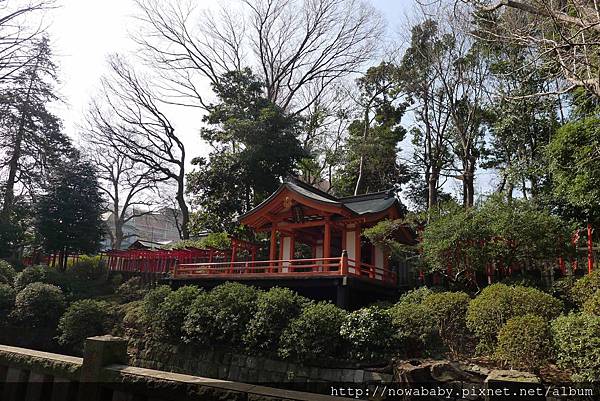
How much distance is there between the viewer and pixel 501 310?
319 inches

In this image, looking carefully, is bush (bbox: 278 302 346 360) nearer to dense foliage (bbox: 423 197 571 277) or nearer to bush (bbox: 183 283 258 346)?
bush (bbox: 183 283 258 346)

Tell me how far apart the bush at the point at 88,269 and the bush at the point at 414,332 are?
55.1ft

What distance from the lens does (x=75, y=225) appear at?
2111cm

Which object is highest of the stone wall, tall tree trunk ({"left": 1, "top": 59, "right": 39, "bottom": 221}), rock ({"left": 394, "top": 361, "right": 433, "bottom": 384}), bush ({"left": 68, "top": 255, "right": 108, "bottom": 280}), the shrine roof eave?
tall tree trunk ({"left": 1, "top": 59, "right": 39, "bottom": 221})

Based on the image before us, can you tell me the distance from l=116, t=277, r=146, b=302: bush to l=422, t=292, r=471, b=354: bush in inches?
481

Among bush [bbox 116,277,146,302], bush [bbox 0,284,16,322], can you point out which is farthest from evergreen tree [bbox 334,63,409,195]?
bush [bbox 0,284,16,322]

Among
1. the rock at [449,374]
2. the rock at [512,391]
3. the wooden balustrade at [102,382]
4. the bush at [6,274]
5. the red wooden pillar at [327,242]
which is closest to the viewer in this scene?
Answer: the rock at [512,391]

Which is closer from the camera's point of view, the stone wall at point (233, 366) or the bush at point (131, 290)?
the stone wall at point (233, 366)

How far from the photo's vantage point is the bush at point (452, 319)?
8727 mm

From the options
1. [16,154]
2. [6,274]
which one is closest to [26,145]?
[16,154]

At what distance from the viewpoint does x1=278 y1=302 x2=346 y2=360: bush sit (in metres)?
9.12

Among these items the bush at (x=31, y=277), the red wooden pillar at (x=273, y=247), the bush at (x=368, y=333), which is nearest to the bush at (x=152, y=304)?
the red wooden pillar at (x=273, y=247)

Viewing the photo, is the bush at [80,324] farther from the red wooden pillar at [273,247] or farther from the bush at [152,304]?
the red wooden pillar at [273,247]

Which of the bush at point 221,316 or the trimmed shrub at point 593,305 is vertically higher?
the trimmed shrub at point 593,305
